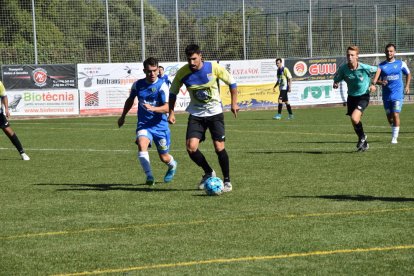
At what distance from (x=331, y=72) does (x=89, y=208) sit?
3066 cm

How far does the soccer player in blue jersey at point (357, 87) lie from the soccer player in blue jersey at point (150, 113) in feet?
17.7

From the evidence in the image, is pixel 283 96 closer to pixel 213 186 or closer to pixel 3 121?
pixel 3 121

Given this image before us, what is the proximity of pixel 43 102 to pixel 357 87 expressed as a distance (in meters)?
19.4

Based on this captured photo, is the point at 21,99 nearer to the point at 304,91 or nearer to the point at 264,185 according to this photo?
the point at 304,91

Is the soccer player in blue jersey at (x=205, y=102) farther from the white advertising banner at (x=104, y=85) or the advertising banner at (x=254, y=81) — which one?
the advertising banner at (x=254, y=81)

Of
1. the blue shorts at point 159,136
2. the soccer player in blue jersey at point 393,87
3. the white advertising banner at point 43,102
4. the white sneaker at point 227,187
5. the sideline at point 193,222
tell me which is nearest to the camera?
the sideline at point 193,222

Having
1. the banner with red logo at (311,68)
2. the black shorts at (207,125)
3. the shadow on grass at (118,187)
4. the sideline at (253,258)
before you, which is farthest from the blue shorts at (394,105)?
the banner with red logo at (311,68)

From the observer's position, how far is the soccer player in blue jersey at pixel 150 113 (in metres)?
12.7

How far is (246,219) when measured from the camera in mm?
9578

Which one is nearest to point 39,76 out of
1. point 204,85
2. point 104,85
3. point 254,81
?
point 104,85

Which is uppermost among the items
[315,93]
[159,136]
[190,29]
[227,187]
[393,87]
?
[190,29]

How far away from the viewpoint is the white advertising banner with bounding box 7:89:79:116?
34156mm

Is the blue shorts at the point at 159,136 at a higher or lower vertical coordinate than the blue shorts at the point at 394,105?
higher

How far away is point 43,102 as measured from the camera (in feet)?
114
